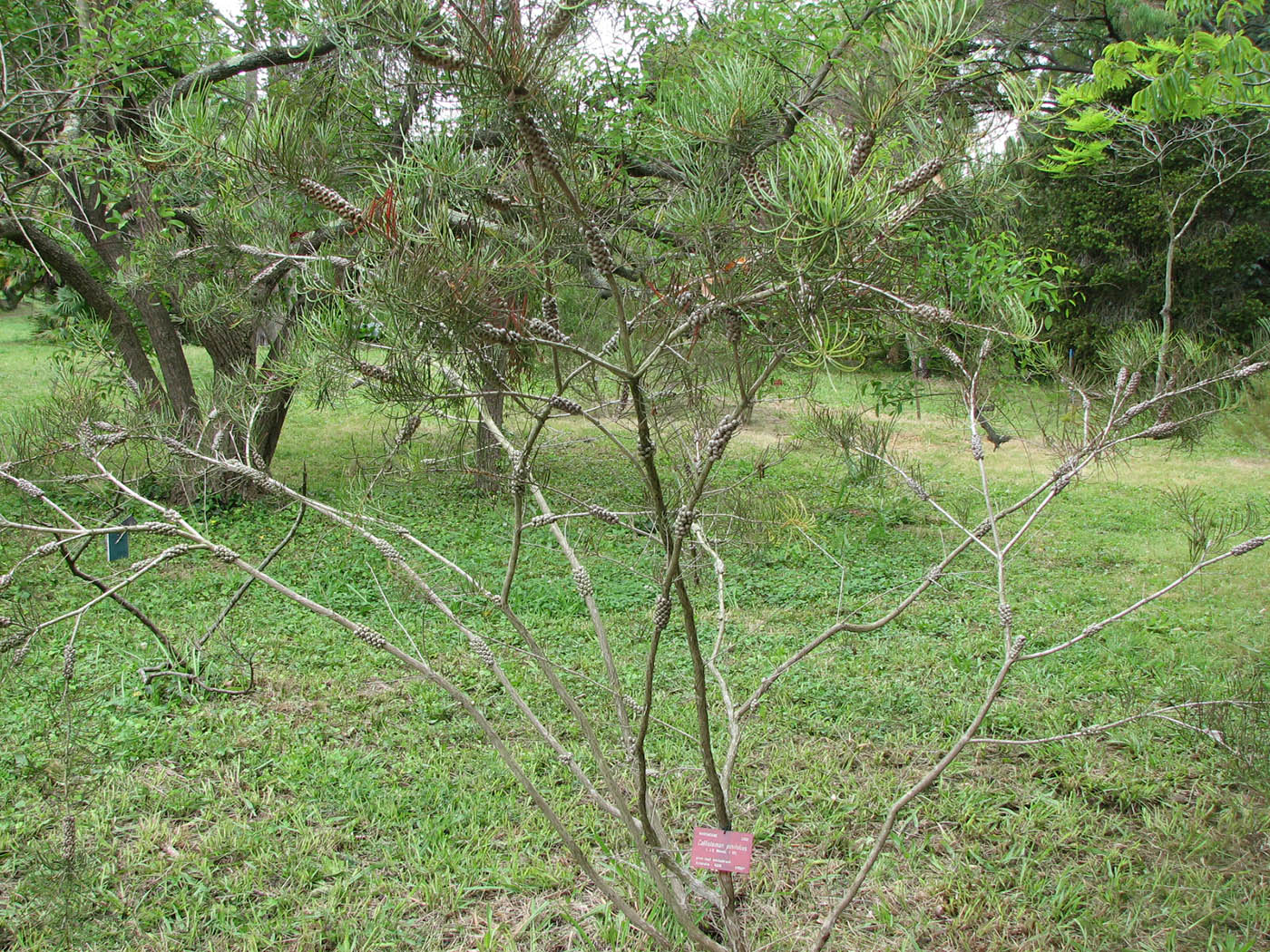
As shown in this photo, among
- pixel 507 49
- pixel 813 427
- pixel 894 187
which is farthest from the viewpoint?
pixel 813 427

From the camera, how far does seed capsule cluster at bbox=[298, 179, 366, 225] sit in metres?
1.12

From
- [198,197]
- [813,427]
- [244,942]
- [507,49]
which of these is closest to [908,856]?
[813,427]

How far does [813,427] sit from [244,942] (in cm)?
187

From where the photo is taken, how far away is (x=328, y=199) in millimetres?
1126

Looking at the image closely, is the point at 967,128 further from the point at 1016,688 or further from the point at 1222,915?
the point at 1016,688

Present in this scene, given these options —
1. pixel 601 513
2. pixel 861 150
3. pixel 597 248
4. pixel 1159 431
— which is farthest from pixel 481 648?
pixel 1159 431

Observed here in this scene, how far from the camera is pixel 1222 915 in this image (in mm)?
2221

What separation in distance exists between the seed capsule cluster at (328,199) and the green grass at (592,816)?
1.23 m

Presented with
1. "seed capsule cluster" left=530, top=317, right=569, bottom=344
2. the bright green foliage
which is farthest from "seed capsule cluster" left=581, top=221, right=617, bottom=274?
the bright green foliage

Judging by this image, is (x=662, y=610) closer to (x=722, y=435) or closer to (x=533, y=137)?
(x=722, y=435)

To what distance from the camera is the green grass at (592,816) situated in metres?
2.21

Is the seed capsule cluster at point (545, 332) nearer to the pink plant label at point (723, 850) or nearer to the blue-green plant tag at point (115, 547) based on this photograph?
the pink plant label at point (723, 850)

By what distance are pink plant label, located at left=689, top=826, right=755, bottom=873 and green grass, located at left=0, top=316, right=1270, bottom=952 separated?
458mm

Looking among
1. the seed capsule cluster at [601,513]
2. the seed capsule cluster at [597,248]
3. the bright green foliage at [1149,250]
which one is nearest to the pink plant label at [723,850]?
the seed capsule cluster at [601,513]
